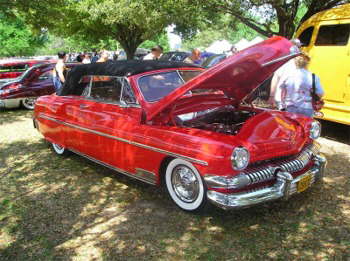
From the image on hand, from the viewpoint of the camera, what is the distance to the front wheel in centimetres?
374

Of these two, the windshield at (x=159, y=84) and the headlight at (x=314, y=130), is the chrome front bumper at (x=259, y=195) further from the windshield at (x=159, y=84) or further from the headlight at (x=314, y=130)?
the windshield at (x=159, y=84)

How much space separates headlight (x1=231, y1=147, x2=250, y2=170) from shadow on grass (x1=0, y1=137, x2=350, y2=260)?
730 mm

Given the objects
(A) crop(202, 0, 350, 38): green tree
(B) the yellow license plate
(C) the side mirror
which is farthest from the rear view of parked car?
(B) the yellow license plate

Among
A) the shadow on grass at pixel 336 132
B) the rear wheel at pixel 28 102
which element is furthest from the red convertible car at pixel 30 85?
Answer: the shadow on grass at pixel 336 132

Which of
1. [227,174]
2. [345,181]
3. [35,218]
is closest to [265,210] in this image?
[227,174]

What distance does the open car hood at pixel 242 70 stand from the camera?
3.47 meters

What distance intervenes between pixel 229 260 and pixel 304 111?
2.86 meters

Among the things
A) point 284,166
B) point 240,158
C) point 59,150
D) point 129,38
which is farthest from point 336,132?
point 129,38

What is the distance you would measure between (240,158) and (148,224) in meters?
1.28

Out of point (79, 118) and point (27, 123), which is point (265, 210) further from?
point (27, 123)

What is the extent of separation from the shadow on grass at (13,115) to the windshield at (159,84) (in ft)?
21.7

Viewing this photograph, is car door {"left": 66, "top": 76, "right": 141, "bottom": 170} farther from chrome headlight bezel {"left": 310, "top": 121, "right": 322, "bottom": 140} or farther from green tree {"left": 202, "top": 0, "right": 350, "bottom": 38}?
green tree {"left": 202, "top": 0, "right": 350, "bottom": 38}

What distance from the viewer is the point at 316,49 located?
7.09 metres

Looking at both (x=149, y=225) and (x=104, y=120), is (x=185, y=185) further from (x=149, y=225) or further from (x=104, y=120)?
(x=104, y=120)
